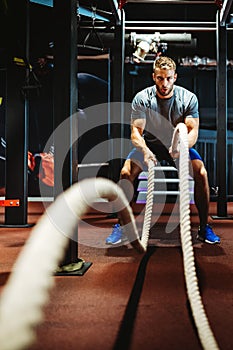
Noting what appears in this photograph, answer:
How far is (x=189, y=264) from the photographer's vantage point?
1794 millimetres

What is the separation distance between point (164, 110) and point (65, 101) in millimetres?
1232

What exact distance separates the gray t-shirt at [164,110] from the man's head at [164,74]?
60 mm

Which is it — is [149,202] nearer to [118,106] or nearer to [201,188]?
[201,188]

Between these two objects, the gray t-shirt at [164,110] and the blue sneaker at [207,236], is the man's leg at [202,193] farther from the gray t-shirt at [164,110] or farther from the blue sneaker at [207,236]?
the gray t-shirt at [164,110]

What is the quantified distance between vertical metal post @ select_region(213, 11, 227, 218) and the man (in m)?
1.38

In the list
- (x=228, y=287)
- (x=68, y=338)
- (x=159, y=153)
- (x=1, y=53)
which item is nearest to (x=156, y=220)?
(x=159, y=153)

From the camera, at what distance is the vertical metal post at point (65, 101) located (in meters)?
2.44

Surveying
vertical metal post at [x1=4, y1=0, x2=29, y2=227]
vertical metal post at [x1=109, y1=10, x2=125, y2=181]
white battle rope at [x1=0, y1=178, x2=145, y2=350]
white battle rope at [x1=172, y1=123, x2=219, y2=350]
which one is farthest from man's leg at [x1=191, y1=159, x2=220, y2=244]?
vertical metal post at [x1=4, y1=0, x2=29, y2=227]

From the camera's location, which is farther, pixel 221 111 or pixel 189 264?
pixel 221 111

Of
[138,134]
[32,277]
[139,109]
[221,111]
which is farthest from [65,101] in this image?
[221,111]

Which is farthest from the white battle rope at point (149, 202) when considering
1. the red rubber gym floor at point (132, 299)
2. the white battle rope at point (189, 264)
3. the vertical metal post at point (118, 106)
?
the vertical metal post at point (118, 106)

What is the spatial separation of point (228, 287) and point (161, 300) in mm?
388

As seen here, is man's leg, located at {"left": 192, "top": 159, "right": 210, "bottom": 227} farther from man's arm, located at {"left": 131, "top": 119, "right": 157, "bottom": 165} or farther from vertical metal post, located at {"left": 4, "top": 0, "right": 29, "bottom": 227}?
vertical metal post, located at {"left": 4, "top": 0, "right": 29, "bottom": 227}

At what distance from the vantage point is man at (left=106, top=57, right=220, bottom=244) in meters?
3.34
